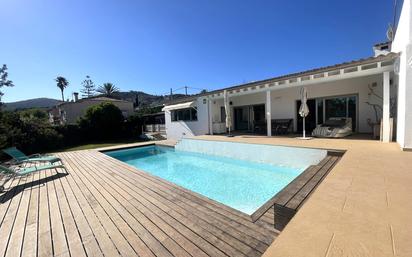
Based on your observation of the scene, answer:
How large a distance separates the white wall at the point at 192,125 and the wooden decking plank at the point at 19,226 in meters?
12.4

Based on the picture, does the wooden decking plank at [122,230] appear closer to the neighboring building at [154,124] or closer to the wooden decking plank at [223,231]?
the wooden decking plank at [223,231]

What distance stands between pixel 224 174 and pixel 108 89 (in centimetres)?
4938

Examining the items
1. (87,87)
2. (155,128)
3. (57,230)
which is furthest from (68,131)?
(87,87)

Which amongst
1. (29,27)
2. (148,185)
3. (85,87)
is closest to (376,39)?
(148,185)

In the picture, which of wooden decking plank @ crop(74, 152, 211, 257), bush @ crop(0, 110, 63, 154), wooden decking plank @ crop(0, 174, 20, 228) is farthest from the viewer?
bush @ crop(0, 110, 63, 154)

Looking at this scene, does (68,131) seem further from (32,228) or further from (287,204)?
(287,204)

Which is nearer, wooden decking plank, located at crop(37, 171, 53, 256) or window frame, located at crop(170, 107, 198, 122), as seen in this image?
wooden decking plank, located at crop(37, 171, 53, 256)

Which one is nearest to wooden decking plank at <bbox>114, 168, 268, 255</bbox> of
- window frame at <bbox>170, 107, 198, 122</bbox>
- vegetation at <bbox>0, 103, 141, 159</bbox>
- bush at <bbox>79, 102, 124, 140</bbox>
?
window frame at <bbox>170, 107, 198, 122</bbox>

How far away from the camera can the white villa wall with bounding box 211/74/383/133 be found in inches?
432

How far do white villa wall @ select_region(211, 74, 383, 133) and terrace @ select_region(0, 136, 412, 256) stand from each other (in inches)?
273

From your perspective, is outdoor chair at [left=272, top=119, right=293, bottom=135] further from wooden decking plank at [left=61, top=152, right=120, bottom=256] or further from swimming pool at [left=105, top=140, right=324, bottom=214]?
wooden decking plank at [left=61, top=152, right=120, bottom=256]

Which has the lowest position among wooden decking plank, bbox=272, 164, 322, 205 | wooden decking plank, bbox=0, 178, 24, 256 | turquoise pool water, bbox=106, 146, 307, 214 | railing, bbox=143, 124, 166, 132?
turquoise pool water, bbox=106, 146, 307, 214

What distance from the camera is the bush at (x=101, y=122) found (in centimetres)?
2158

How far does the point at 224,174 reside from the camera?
28.8 feet
